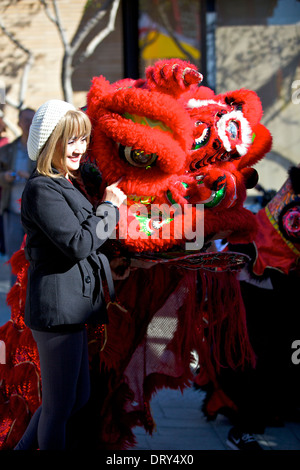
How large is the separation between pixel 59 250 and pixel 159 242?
0.34 m

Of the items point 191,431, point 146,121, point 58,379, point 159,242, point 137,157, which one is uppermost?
point 146,121

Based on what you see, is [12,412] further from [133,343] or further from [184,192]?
[184,192]

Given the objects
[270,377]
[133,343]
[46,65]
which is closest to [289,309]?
[270,377]

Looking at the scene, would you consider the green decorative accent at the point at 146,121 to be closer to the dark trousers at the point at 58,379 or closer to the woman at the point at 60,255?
the woman at the point at 60,255

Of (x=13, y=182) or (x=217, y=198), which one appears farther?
(x=13, y=182)

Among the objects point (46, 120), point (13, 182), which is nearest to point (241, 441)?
point (46, 120)

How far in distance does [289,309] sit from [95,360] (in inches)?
32.8

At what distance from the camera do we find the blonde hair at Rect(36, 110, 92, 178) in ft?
4.91

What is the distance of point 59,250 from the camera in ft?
4.91

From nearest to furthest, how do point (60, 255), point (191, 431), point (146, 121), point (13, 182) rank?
point (60, 255) < point (146, 121) < point (191, 431) < point (13, 182)

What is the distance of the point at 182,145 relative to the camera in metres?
1.67

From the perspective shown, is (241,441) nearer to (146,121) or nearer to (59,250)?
(59,250)

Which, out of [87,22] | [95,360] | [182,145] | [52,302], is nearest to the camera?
[52,302]

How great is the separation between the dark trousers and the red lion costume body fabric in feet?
0.74
